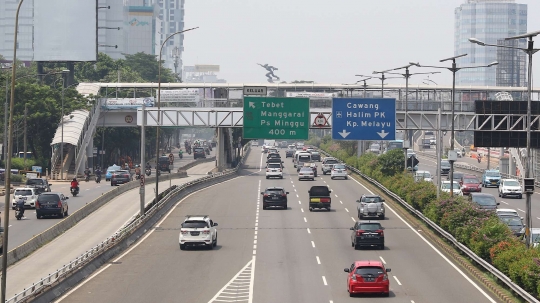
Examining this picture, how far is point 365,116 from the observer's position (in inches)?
2267

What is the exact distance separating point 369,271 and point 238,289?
4927 mm

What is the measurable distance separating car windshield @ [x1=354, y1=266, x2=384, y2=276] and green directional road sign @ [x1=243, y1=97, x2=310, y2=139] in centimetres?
2948

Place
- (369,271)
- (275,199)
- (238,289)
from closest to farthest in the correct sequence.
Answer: (369,271)
(238,289)
(275,199)

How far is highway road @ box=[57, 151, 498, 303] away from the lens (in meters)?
31.3

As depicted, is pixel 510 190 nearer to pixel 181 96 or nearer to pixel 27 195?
pixel 27 195

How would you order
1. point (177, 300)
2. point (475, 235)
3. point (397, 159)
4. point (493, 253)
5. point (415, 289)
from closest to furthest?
point (177, 300) → point (415, 289) → point (493, 253) → point (475, 235) → point (397, 159)

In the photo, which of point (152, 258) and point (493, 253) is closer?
point (493, 253)

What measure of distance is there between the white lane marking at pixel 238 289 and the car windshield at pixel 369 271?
3.79 metres

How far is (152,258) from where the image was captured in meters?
41.3

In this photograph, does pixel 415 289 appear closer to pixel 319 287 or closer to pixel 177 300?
pixel 319 287

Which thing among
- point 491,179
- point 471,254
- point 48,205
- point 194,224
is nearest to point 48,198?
point 48,205

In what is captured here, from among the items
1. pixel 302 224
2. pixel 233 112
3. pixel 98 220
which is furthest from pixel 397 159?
pixel 98 220

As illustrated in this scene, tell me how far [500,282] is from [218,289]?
1025 centimetres

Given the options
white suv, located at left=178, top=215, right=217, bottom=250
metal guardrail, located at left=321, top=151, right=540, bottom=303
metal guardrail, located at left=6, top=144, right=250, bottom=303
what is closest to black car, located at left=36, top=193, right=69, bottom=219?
metal guardrail, located at left=6, top=144, right=250, bottom=303
